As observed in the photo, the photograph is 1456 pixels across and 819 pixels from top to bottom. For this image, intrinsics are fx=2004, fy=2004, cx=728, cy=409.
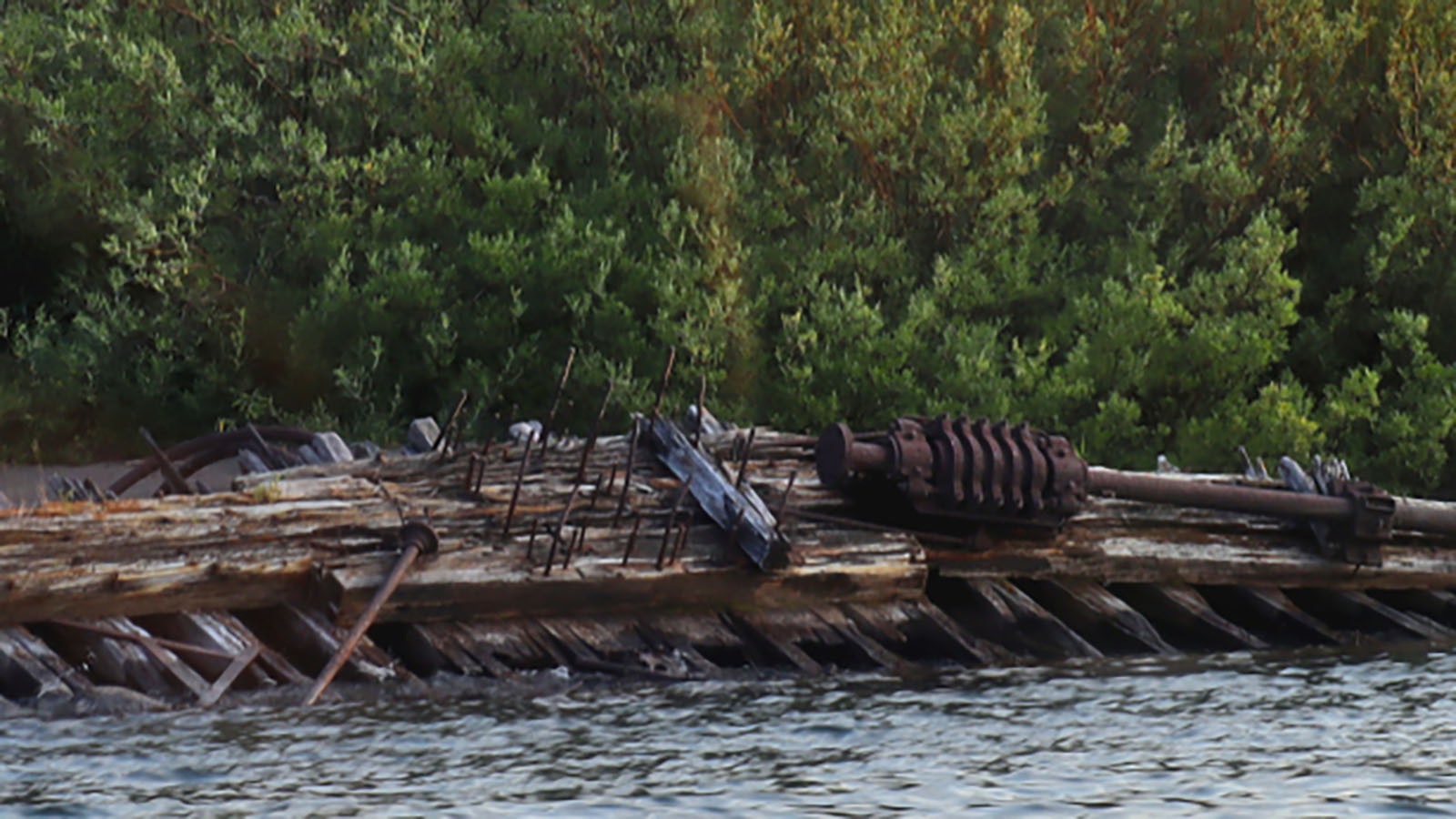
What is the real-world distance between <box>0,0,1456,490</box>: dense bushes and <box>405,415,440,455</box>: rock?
11.2 meters

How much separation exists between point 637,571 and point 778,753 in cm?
234

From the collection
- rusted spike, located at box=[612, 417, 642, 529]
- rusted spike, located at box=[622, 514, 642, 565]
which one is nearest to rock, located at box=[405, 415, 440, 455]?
rusted spike, located at box=[612, 417, 642, 529]

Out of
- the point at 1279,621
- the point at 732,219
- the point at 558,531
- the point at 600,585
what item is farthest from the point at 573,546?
the point at 732,219

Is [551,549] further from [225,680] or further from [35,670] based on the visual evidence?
[35,670]

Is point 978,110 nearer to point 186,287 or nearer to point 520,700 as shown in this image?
point 186,287

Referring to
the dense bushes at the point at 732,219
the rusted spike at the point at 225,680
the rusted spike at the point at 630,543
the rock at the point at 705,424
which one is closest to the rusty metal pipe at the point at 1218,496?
the rock at the point at 705,424

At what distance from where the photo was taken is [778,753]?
11.7 meters

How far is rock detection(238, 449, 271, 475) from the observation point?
15.9m

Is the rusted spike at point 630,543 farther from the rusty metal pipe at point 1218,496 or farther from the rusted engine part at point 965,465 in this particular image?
the rusty metal pipe at point 1218,496

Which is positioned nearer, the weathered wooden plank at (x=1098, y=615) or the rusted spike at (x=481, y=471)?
the rusted spike at (x=481, y=471)

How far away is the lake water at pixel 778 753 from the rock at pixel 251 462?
148 inches

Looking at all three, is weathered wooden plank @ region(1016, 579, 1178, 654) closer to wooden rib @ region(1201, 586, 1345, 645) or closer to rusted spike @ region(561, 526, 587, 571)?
wooden rib @ region(1201, 586, 1345, 645)

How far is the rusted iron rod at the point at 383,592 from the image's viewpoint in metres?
12.3

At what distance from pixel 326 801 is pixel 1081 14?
82.1 feet
